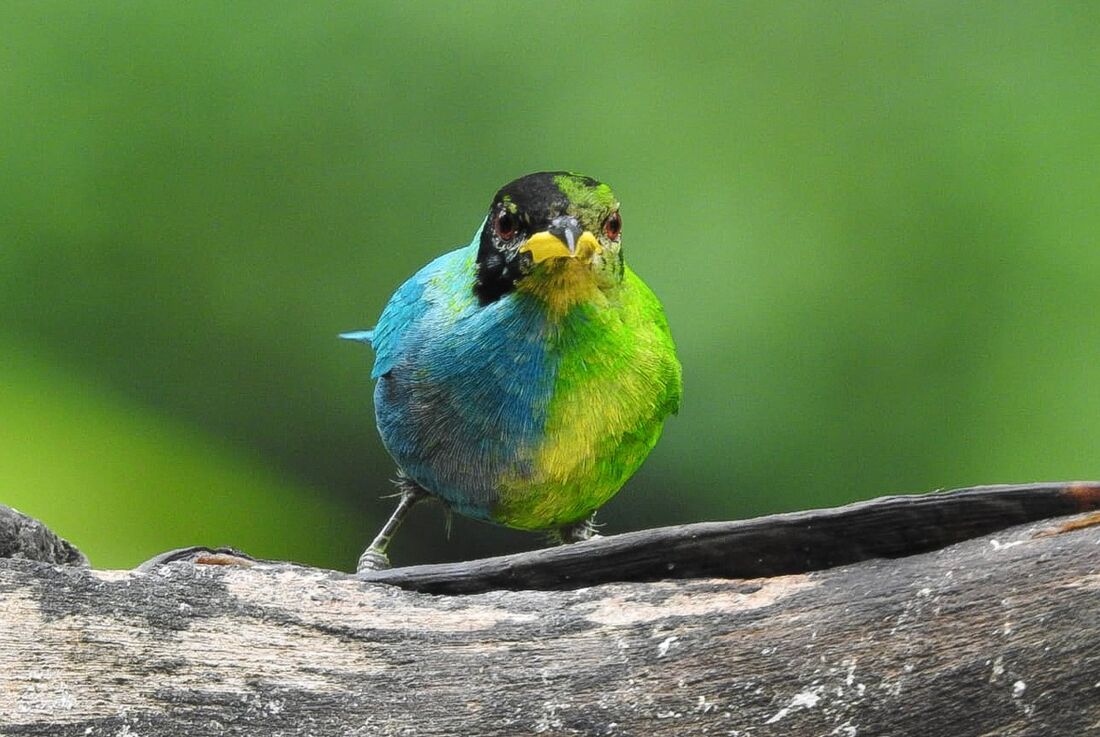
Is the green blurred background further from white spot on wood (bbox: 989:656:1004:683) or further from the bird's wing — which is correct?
white spot on wood (bbox: 989:656:1004:683)

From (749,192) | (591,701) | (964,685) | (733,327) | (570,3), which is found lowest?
(964,685)

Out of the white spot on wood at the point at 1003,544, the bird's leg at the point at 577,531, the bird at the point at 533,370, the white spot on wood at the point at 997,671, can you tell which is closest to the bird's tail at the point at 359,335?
the bird at the point at 533,370

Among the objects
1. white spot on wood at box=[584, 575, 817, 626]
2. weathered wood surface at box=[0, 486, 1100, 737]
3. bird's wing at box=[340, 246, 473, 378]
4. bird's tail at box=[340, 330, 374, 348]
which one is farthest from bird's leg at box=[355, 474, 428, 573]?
white spot on wood at box=[584, 575, 817, 626]

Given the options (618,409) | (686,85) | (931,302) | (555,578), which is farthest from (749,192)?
(555,578)

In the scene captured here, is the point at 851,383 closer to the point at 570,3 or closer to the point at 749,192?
the point at 749,192

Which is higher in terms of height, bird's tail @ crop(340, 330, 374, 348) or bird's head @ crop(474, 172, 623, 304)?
bird's tail @ crop(340, 330, 374, 348)

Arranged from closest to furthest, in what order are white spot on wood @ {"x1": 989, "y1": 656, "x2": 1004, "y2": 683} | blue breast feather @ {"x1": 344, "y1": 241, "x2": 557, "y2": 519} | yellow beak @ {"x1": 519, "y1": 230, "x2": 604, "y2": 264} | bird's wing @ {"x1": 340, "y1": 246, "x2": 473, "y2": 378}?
white spot on wood @ {"x1": 989, "y1": 656, "x2": 1004, "y2": 683}
yellow beak @ {"x1": 519, "y1": 230, "x2": 604, "y2": 264}
blue breast feather @ {"x1": 344, "y1": 241, "x2": 557, "y2": 519}
bird's wing @ {"x1": 340, "y1": 246, "x2": 473, "y2": 378}

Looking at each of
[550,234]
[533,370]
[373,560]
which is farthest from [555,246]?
[373,560]
